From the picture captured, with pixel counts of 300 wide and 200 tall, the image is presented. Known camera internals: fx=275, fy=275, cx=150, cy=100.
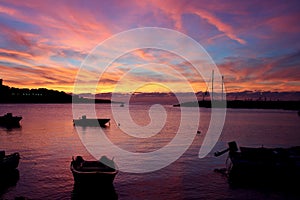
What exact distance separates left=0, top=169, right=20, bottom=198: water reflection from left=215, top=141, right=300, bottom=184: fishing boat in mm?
20086

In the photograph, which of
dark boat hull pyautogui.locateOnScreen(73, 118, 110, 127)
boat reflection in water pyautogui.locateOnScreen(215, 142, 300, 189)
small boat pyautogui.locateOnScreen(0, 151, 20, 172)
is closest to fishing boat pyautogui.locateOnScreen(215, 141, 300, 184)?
boat reflection in water pyautogui.locateOnScreen(215, 142, 300, 189)

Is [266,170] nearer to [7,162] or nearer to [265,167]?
[265,167]

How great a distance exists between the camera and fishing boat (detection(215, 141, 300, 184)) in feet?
82.5

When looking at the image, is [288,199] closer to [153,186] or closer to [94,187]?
[153,186]

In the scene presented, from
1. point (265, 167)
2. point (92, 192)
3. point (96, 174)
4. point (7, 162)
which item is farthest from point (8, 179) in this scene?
point (265, 167)

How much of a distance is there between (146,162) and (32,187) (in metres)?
14.4

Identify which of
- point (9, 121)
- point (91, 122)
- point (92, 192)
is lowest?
point (92, 192)

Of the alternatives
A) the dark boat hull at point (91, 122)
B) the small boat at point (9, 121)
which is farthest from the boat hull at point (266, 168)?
the small boat at point (9, 121)

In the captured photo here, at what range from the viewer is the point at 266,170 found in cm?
2539

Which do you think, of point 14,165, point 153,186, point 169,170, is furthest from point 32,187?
point 169,170

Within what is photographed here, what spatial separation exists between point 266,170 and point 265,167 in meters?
0.28

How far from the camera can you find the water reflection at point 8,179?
2342 centimetres

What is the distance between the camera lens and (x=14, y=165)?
91.4 ft

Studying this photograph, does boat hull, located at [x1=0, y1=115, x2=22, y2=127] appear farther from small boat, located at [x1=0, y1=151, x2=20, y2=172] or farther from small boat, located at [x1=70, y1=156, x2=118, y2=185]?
small boat, located at [x1=70, y1=156, x2=118, y2=185]
